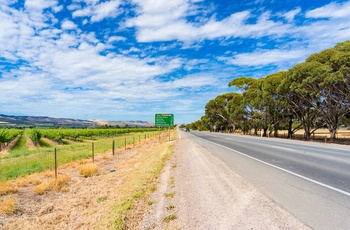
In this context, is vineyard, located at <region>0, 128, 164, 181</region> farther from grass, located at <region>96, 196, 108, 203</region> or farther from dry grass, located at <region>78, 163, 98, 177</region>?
grass, located at <region>96, 196, 108, 203</region>

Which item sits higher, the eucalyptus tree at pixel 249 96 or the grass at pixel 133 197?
the eucalyptus tree at pixel 249 96

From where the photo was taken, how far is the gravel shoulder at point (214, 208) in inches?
177

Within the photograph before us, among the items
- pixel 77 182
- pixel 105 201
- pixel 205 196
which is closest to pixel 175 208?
pixel 205 196

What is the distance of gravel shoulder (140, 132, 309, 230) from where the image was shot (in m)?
4.50

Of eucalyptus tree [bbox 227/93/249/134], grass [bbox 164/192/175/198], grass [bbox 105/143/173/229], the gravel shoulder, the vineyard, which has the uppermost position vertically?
eucalyptus tree [bbox 227/93/249/134]

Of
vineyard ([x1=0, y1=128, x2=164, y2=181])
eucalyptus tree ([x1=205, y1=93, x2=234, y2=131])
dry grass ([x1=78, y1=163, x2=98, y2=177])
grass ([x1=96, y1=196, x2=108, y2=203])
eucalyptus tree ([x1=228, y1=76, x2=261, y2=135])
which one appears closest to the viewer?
grass ([x1=96, y1=196, x2=108, y2=203])

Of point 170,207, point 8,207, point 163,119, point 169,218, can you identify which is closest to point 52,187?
point 8,207

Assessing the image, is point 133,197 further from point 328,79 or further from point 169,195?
point 328,79

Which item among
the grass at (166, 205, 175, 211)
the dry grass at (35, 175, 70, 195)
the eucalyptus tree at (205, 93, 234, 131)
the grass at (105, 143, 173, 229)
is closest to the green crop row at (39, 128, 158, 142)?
the eucalyptus tree at (205, 93, 234, 131)

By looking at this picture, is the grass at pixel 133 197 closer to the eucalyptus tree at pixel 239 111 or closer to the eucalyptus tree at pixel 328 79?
the eucalyptus tree at pixel 328 79

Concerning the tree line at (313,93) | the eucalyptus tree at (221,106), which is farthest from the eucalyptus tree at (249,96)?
the eucalyptus tree at (221,106)

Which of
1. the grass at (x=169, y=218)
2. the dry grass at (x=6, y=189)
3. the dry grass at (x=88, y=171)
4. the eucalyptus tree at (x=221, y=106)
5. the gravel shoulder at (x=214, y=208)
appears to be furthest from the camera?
the eucalyptus tree at (x=221, y=106)

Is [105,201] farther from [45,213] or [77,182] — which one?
[77,182]

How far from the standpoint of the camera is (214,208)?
211 inches
